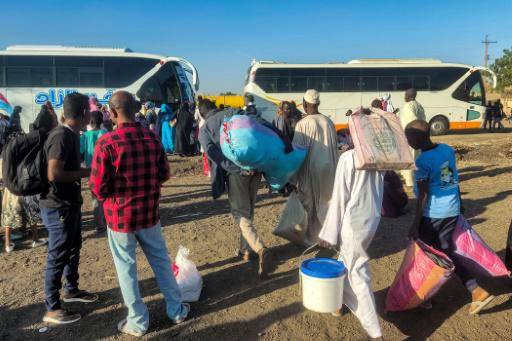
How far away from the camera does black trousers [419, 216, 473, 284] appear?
3.27m

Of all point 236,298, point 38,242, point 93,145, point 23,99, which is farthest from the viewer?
point 23,99

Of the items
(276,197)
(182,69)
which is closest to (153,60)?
(182,69)

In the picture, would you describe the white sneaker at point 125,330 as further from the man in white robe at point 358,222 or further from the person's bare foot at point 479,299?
the person's bare foot at point 479,299

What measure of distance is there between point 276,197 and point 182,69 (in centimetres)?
963

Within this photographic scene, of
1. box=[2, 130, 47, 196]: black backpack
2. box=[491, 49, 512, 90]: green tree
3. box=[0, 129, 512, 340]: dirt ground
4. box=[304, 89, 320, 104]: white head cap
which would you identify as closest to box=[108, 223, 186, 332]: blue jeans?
box=[0, 129, 512, 340]: dirt ground

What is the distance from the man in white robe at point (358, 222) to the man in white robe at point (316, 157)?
1186 mm

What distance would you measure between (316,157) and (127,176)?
202cm

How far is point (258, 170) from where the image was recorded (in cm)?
383

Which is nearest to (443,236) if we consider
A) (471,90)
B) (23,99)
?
(23,99)

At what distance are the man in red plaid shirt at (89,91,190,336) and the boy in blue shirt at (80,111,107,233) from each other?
2.77 m

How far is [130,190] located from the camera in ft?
9.18

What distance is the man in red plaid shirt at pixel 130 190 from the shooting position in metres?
2.71

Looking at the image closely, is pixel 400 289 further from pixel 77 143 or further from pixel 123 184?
pixel 77 143

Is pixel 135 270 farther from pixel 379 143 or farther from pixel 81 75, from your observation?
pixel 81 75
